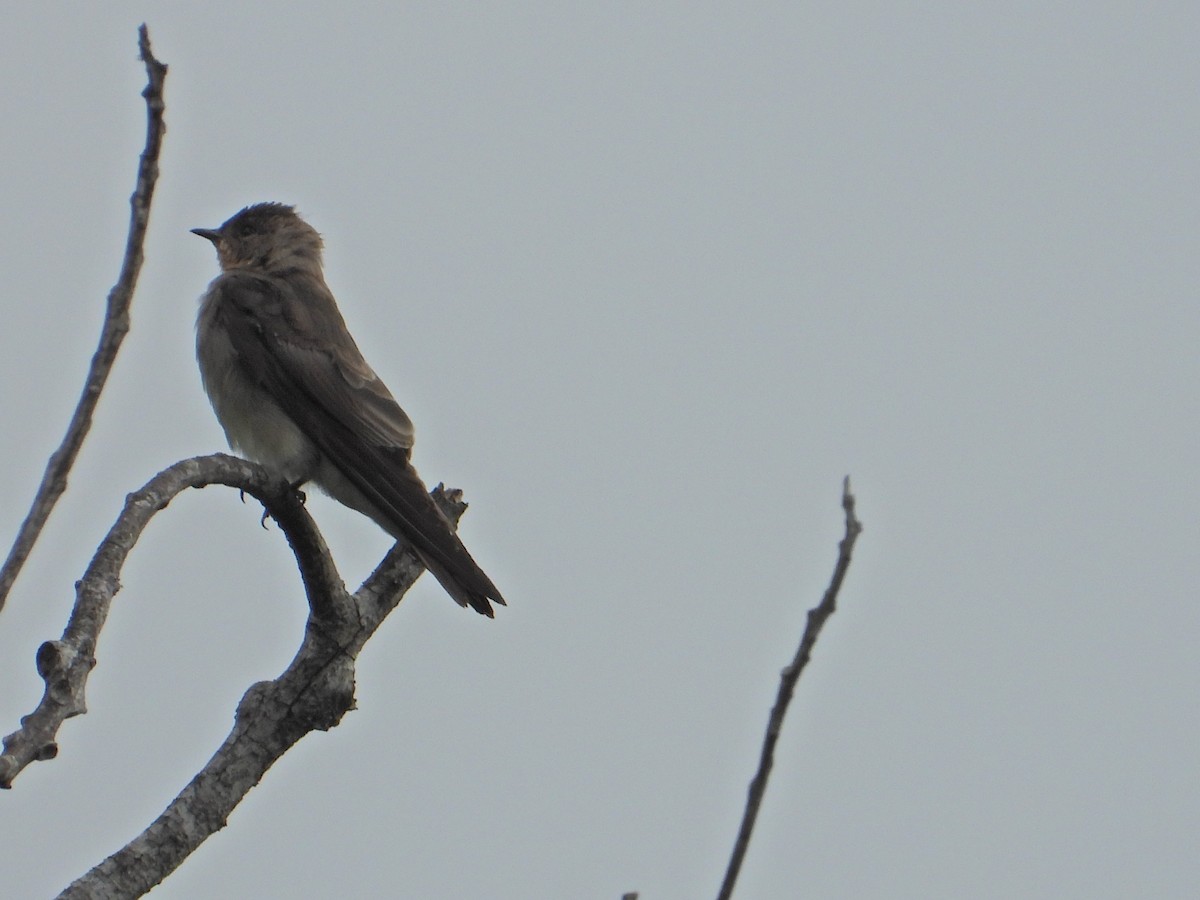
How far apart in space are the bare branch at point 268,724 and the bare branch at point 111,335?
206 cm

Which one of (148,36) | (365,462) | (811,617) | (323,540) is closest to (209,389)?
(365,462)

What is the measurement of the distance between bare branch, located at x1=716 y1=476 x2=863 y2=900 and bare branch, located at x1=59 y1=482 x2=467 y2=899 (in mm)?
2564

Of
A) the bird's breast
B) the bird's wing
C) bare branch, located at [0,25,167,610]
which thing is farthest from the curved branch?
the bird's breast

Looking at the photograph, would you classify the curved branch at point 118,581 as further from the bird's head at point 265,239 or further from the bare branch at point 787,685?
the bird's head at point 265,239

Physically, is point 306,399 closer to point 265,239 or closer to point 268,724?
point 265,239

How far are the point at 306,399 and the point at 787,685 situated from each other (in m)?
5.63

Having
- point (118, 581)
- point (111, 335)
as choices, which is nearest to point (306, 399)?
point (118, 581)

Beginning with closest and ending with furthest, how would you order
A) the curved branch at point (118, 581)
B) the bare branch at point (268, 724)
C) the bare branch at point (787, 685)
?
1. the bare branch at point (787, 685)
2. the curved branch at point (118, 581)
3. the bare branch at point (268, 724)

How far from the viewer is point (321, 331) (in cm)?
837

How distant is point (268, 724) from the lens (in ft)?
17.0

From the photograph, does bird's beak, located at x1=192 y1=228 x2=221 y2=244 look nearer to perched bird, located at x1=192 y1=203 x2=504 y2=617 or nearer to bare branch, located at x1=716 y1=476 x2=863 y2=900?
perched bird, located at x1=192 y1=203 x2=504 y2=617

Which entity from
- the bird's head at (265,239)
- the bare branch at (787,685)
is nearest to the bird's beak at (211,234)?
the bird's head at (265,239)

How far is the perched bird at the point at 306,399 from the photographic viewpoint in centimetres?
732

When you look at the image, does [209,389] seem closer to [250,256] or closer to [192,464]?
[250,256]
